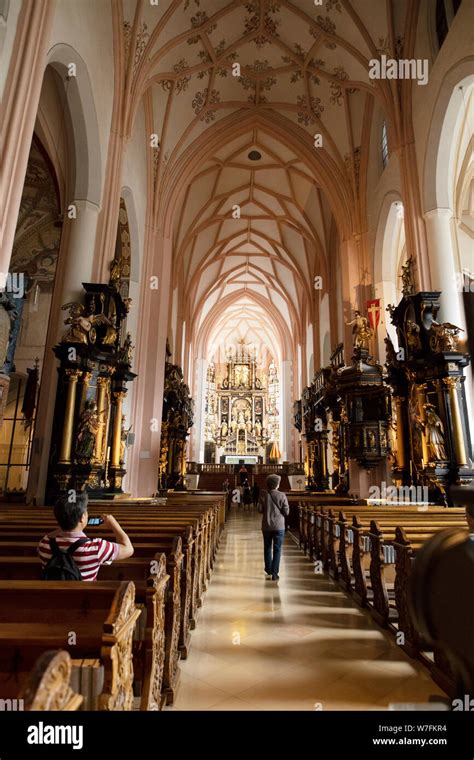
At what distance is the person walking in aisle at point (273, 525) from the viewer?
5480 mm

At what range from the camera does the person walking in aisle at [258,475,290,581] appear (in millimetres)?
5480

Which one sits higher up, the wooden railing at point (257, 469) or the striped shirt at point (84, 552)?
the wooden railing at point (257, 469)

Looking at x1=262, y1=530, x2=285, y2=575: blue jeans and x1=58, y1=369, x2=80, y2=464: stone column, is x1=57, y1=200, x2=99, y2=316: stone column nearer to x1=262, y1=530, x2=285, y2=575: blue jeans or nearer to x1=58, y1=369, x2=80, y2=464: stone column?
x1=58, y1=369, x2=80, y2=464: stone column

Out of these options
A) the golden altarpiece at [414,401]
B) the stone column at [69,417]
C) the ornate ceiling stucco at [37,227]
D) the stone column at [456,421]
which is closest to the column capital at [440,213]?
the golden altarpiece at [414,401]

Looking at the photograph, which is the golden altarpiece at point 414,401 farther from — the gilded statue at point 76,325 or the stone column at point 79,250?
the stone column at point 79,250

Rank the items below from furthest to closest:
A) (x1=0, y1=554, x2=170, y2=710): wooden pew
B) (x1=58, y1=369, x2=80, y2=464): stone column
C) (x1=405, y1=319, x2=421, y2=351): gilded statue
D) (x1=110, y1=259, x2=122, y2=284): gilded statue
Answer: (x1=110, y1=259, x2=122, y2=284): gilded statue → (x1=405, y1=319, x2=421, y2=351): gilded statue → (x1=58, y1=369, x2=80, y2=464): stone column → (x1=0, y1=554, x2=170, y2=710): wooden pew

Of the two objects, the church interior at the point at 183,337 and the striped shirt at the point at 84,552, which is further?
the church interior at the point at 183,337

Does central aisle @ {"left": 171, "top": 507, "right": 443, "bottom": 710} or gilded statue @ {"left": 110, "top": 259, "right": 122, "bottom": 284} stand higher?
gilded statue @ {"left": 110, "top": 259, "right": 122, "bottom": 284}

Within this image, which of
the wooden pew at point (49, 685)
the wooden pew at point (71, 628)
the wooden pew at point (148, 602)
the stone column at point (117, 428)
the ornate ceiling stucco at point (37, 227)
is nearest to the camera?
the wooden pew at point (49, 685)

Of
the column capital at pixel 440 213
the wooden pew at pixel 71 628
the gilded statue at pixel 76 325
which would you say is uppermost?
the column capital at pixel 440 213

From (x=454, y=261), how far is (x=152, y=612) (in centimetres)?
905

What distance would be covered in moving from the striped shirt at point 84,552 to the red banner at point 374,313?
10.9 m

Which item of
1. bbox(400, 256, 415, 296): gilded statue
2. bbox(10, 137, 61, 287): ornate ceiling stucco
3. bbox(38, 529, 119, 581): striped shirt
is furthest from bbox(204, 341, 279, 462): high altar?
bbox(38, 529, 119, 581): striped shirt

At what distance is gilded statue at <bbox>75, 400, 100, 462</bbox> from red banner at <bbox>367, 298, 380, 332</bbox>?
8049mm
